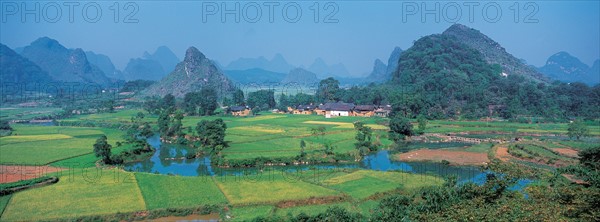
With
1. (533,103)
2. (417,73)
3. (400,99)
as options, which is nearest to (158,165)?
(400,99)

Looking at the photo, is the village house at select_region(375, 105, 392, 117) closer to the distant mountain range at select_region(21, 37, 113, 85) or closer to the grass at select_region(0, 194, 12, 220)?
the grass at select_region(0, 194, 12, 220)

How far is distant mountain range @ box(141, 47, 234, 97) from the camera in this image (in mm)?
95562

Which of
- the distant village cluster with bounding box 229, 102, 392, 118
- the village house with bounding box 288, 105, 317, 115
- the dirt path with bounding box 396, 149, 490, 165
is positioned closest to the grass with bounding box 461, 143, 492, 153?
the dirt path with bounding box 396, 149, 490, 165

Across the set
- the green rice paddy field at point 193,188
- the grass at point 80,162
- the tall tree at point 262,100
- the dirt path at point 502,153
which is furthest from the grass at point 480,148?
the tall tree at point 262,100

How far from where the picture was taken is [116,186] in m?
20.6

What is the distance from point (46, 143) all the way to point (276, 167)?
20.1 m

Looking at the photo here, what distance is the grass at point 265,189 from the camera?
18766 mm

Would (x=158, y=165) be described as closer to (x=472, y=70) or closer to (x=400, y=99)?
(x=400, y=99)

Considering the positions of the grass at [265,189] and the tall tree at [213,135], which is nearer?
the grass at [265,189]

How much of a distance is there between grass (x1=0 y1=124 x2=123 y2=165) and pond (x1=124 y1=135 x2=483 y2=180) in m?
5.25

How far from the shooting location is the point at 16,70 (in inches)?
4884

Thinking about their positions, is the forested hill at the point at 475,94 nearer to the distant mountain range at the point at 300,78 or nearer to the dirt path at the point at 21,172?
the dirt path at the point at 21,172

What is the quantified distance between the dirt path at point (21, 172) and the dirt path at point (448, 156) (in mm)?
21344

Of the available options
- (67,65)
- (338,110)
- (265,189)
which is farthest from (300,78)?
(265,189)
